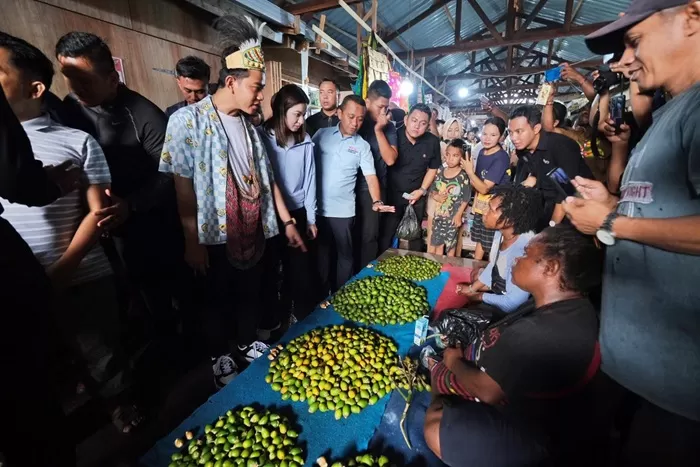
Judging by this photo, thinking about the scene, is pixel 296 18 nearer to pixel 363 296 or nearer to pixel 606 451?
pixel 363 296

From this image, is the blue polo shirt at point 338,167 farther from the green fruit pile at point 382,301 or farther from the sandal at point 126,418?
the sandal at point 126,418

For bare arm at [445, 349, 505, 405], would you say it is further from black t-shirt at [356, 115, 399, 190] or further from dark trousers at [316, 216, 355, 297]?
black t-shirt at [356, 115, 399, 190]

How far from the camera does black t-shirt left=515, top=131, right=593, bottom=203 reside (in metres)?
3.22

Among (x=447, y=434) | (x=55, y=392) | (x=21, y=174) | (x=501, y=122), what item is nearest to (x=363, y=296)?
(x=447, y=434)

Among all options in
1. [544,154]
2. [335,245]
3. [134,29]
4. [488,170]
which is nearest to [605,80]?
[544,154]

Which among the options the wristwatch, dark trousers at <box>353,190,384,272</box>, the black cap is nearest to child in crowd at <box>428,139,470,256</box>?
Answer: dark trousers at <box>353,190,384,272</box>

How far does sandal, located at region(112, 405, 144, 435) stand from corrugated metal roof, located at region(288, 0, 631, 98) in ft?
19.5

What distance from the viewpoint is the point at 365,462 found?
1.28m

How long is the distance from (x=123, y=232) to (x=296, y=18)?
4.28 m

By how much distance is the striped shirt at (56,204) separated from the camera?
151cm

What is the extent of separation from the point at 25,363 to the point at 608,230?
2462 mm

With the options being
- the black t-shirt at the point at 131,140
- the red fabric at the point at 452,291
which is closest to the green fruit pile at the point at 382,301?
the red fabric at the point at 452,291

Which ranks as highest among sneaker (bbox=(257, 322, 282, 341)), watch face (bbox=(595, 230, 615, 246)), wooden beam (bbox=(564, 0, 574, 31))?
wooden beam (bbox=(564, 0, 574, 31))

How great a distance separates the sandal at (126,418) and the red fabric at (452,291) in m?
2.28
